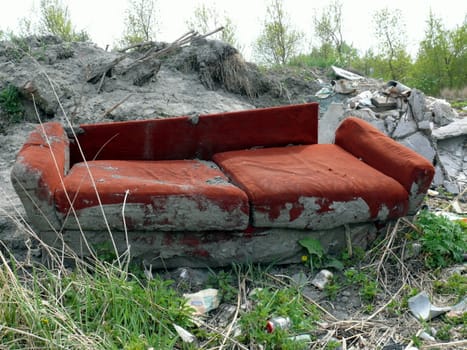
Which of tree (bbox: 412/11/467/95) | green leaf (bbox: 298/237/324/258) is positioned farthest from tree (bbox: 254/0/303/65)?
green leaf (bbox: 298/237/324/258)

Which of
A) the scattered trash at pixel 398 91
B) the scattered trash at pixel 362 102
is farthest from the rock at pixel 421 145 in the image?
the scattered trash at pixel 362 102

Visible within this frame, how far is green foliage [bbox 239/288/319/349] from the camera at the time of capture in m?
→ 2.71

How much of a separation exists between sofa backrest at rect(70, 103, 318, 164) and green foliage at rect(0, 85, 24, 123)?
2756 mm

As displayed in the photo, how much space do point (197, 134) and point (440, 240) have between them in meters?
1.86

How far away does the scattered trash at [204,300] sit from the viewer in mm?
3078

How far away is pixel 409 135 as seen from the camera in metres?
5.96

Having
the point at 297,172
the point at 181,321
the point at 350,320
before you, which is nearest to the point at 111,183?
the point at 181,321

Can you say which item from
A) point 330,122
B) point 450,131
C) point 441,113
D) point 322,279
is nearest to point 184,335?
point 322,279

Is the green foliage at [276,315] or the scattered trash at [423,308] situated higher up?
the green foliage at [276,315]

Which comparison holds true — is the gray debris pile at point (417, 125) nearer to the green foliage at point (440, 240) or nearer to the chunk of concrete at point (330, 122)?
the chunk of concrete at point (330, 122)

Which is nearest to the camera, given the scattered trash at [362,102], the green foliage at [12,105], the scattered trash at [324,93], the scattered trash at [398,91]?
the green foliage at [12,105]

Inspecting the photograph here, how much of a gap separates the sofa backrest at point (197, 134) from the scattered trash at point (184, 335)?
168cm

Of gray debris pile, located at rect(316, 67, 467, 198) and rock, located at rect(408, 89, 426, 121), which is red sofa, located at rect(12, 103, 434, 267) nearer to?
gray debris pile, located at rect(316, 67, 467, 198)

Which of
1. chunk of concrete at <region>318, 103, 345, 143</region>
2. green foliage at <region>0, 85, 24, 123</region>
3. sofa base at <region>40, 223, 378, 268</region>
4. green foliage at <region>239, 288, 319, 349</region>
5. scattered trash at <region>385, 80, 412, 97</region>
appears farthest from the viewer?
scattered trash at <region>385, 80, 412, 97</region>
